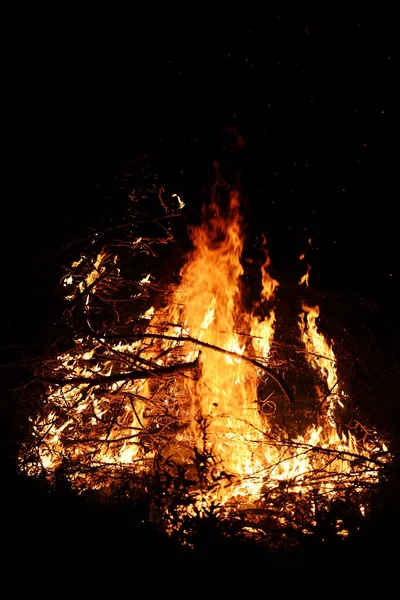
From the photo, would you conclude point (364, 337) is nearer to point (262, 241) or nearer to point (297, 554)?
point (262, 241)

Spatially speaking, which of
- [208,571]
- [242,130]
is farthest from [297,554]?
[242,130]

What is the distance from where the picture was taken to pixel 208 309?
18.9 ft

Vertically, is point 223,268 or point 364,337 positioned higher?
point 223,268

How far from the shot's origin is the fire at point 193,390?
5.20m

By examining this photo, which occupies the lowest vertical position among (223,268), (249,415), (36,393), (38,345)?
(249,415)

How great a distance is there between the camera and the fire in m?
5.20

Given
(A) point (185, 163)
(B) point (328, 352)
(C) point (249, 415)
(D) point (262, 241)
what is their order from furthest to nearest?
(D) point (262, 241)
(A) point (185, 163)
(B) point (328, 352)
(C) point (249, 415)

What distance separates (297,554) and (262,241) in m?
4.77

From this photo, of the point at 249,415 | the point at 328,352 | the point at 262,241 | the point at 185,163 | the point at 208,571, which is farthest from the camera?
the point at 262,241

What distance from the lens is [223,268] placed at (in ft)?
19.1

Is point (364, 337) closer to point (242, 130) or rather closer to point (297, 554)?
point (242, 130)

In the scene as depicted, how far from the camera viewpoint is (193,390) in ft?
18.0

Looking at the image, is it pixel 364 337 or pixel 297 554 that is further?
pixel 364 337

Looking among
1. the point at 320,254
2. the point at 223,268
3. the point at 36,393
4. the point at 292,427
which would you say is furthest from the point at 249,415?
the point at 320,254
